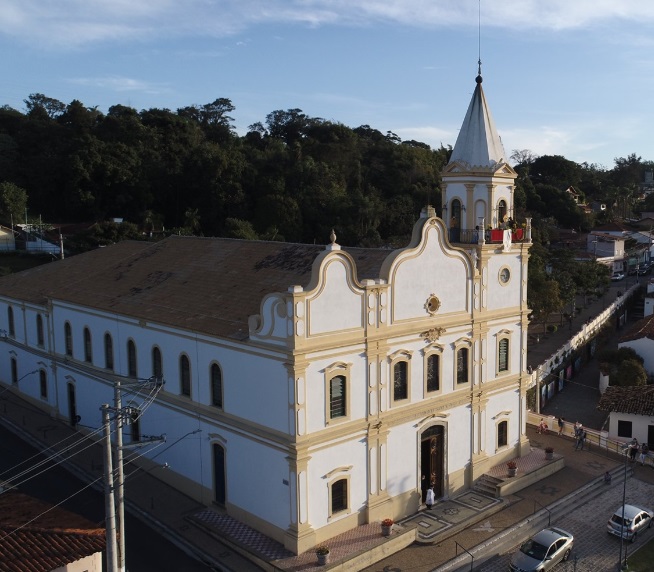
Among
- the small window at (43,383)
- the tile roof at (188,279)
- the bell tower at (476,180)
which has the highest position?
the bell tower at (476,180)

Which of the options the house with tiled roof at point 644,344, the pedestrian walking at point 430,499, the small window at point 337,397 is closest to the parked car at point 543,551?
the pedestrian walking at point 430,499

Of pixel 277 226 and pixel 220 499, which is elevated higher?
pixel 277 226

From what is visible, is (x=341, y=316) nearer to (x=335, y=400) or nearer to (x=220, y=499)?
(x=335, y=400)

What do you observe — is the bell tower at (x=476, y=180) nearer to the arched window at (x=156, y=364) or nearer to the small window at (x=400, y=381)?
the small window at (x=400, y=381)

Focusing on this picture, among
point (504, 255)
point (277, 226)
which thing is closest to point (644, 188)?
point (277, 226)

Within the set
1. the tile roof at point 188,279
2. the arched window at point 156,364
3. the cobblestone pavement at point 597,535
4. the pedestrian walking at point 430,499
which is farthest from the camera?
the arched window at point 156,364

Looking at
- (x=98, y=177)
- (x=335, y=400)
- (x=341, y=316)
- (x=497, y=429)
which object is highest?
(x=98, y=177)

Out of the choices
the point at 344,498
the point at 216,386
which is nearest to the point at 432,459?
the point at 344,498

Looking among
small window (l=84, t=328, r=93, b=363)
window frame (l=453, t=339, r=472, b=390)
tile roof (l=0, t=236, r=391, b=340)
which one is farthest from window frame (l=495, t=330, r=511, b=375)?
small window (l=84, t=328, r=93, b=363)
